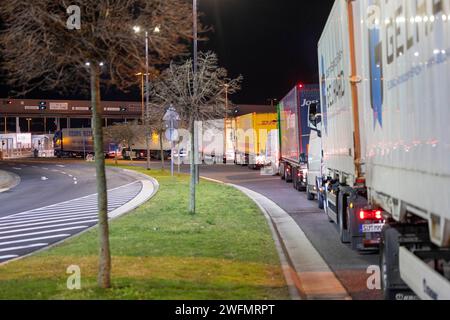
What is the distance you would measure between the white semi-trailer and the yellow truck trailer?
28932 millimetres

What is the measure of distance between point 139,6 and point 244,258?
4.66 metres

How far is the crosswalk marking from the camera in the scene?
1301cm

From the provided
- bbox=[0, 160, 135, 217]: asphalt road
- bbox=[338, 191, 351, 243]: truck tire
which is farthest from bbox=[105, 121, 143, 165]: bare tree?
bbox=[338, 191, 351, 243]: truck tire

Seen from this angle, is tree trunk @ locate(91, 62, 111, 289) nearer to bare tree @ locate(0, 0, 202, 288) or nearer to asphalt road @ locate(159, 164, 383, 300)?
bare tree @ locate(0, 0, 202, 288)

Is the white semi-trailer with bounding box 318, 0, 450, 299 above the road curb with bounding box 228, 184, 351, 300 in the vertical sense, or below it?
above

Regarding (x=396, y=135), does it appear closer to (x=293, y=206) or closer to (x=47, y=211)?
(x=293, y=206)

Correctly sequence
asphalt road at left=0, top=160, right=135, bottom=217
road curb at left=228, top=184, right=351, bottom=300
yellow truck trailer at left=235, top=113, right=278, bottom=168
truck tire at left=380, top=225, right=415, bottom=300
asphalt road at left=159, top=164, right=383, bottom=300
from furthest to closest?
yellow truck trailer at left=235, top=113, right=278, bottom=168 → asphalt road at left=0, top=160, right=135, bottom=217 → asphalt road at left=159, top=164, right=383, bottom=300 → road curb at left=228, top=184, right=351, bottom=300 → truck tire at left=380, top=225, right=415, bottom=300

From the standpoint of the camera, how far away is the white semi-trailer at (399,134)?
5.21 metres

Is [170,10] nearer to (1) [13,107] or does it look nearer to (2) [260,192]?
(2) [260,192]

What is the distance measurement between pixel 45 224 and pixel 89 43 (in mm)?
10109

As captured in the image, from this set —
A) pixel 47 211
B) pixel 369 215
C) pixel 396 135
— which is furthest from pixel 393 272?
pixel 47 211

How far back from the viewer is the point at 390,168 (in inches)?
281

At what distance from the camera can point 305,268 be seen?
10383mm
